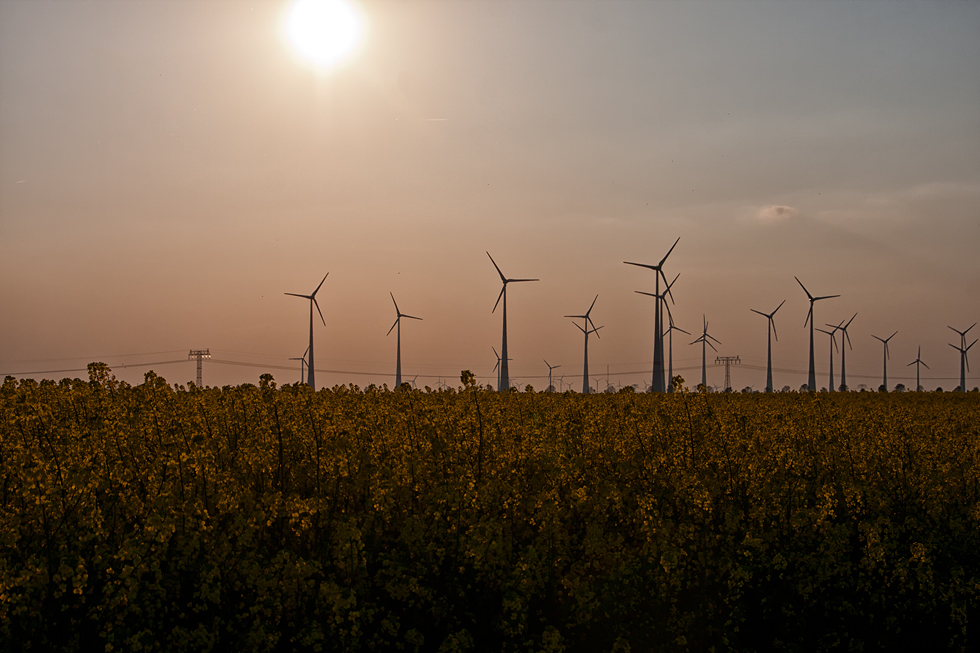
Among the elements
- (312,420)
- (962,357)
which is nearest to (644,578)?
(312,420)

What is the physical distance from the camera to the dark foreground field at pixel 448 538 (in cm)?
880

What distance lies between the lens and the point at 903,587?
34.6ft

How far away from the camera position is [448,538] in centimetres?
1013

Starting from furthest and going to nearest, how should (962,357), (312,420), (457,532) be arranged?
1. (962,357)
2. (312,420)
3. (457,532)

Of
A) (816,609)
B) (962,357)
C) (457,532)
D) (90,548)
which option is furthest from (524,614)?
(962,357)

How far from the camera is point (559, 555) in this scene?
33.7 ft

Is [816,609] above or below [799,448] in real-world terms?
below

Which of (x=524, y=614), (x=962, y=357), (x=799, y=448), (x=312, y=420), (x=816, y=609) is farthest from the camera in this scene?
(x=962, y=357)

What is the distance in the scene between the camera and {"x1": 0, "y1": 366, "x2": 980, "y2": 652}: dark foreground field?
8797 millimetres

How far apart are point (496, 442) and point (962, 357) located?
128135 millimetres

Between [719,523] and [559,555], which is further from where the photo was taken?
[719,523]

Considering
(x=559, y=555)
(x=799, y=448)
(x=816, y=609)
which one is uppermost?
(x=799, y=448)

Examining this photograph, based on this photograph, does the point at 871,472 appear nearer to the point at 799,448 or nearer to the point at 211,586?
the point at 799,448

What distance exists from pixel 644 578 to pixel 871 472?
17.4 ft
